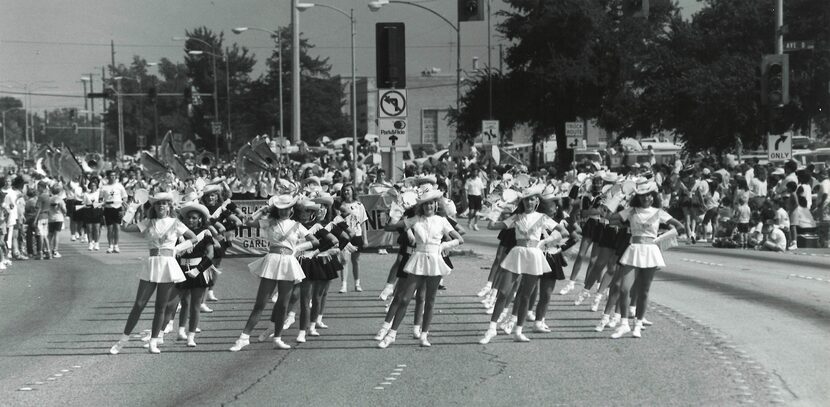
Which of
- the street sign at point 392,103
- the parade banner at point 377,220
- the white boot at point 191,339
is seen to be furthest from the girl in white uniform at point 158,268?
the parade banner at point 377,220

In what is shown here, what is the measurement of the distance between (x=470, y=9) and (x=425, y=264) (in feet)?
31.7

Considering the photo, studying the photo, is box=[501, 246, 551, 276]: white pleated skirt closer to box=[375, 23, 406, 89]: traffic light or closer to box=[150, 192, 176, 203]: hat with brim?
box=[150, 192, 176, 203]: hat with brim

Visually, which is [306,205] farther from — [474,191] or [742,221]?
[474,191]

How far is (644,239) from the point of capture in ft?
46.6

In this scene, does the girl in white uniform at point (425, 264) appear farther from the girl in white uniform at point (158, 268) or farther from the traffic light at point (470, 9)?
the traffic light at point (470, 9)

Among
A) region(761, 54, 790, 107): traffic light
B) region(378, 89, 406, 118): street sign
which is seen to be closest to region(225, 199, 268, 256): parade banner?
region(378, 89, 406, 118): street sign

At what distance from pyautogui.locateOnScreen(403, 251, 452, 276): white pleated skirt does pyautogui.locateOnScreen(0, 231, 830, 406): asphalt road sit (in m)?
0.84

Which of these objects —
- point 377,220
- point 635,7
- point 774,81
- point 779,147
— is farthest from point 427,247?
point 779,147

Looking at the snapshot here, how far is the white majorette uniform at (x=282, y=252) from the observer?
13461 millimetres

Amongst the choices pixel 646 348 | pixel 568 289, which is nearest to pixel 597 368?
pixel 646 348

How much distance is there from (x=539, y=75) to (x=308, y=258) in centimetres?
5210

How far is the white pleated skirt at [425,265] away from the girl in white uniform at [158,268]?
96.4 inches

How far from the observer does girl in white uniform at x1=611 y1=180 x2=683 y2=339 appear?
1409 cm

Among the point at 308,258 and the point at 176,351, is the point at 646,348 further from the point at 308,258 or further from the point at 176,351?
the point at 176,351
